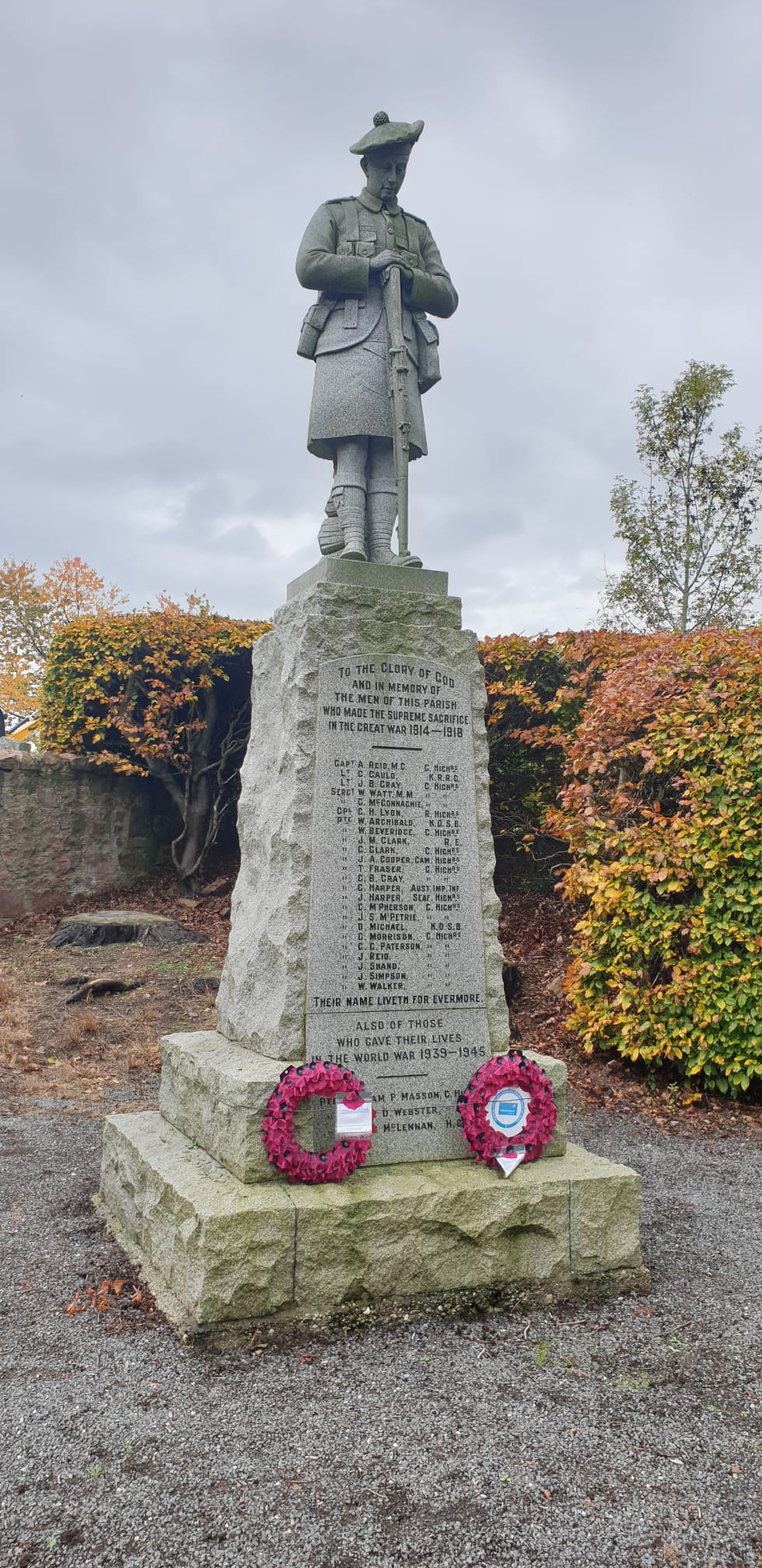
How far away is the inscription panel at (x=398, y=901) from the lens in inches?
143

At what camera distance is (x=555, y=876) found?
9305 millimetres

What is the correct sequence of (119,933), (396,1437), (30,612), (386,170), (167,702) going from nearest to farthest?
(396,1437), (386,170), (119,933), (167,702), (30,612)

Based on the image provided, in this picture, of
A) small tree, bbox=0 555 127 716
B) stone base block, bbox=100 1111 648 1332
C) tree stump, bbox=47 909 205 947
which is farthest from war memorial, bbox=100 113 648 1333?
small tree, bbox=0 555 127 716

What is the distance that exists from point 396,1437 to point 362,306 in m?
4.50

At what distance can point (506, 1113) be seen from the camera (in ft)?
11.7

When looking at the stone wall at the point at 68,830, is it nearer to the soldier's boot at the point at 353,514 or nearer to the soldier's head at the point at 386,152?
the soldier's boot at the point at 353,514

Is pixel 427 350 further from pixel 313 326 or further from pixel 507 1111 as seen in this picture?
pixel 507 1111

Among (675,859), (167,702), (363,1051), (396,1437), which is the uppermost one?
(167,702)

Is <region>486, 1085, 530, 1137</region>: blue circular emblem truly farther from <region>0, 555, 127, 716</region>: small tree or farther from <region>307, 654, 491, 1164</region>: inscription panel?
<region>0, 555, 127, 716</region>: small tree

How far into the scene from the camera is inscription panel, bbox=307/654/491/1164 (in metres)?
3.64

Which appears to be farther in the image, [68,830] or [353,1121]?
[68,830]

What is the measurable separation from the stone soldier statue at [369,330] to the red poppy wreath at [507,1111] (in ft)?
7.59

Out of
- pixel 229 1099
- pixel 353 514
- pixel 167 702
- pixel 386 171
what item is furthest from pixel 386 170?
pixel 167 702

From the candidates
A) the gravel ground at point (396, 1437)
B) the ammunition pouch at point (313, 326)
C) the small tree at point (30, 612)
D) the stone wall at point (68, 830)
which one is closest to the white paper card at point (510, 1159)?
the gravel ground at point (396, 1437)
